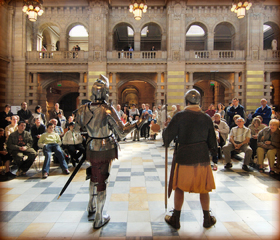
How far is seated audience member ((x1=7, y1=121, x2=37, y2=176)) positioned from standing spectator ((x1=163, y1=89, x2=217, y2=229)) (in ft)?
13.7

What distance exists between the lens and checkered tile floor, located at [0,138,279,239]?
261 cm

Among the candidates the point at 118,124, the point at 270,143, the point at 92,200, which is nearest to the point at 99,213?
the point at 92,200

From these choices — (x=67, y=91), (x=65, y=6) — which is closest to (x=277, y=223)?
(x=65, y=6)

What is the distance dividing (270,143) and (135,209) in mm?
→ 4147

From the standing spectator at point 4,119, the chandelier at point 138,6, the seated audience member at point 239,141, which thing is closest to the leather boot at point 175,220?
the seated audience member at point 239,141

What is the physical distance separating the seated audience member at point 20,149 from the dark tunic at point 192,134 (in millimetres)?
4231

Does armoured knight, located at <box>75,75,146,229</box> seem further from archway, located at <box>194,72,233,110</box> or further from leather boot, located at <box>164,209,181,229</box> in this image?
archway, located at <box>194,72,233,110</box>

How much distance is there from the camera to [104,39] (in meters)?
14.4

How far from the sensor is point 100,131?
2861 mm

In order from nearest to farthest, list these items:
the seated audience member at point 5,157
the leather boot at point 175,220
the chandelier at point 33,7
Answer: the leather boot at point 175,220
the seated audience member at point 5,157
the chandelier at point 33,7

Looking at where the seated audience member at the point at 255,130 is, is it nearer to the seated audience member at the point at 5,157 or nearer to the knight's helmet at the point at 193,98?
the knight's helmet at the point at 193,98

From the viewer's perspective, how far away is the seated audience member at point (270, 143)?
5023 millimetres

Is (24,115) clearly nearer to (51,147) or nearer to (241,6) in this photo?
(51,147)

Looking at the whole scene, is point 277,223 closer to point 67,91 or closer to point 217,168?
point 217,168
